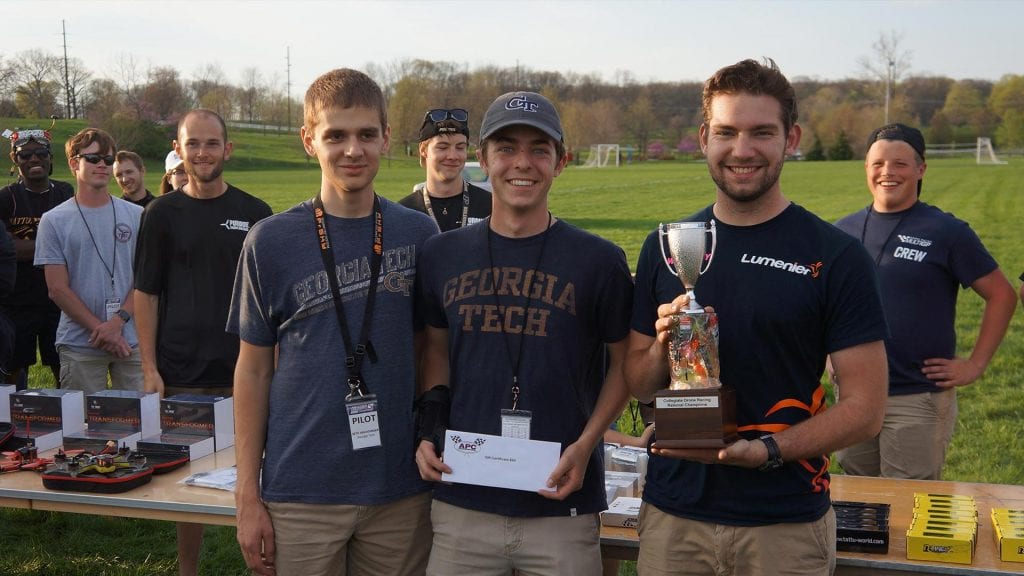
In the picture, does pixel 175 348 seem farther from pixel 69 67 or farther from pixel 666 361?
pixel 69 67

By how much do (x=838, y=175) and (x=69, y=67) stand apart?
173 feet

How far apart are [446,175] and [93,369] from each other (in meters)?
2.80

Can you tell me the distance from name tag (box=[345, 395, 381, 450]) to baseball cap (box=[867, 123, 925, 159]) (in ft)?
11.3

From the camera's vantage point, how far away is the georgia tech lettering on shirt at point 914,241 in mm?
4930

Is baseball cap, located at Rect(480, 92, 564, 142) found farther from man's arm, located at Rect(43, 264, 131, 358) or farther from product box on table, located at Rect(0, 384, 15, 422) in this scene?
man's arm, located at Rect(43, 264, 131, 358)

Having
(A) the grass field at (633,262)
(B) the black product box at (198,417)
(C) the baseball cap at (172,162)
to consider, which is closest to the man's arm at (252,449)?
(B) the black product box at (198,417)

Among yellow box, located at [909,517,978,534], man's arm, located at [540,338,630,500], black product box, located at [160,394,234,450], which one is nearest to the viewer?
man's arm, located at [540,338,630,500]

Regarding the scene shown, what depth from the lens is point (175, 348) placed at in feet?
16.9

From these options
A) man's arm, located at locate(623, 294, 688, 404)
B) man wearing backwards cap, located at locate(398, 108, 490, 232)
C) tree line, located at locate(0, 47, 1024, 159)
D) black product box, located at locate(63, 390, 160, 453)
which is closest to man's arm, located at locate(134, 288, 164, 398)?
black product box, located at locate(63, 390, 160, 453)

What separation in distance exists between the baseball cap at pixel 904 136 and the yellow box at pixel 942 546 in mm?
2504

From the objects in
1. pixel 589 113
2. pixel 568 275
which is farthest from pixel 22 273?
pixel 589 113

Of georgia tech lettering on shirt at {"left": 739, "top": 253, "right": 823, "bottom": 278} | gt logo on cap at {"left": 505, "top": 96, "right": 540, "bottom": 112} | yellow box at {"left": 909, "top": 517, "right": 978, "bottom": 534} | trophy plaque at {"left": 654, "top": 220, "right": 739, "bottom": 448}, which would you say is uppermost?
gt logo on cap at {"left": 505, "top": 96, "right": 540, "bottom": 112}

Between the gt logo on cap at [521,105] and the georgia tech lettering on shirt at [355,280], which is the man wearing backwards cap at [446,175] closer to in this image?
the georgia tech lettering on shirt at [355,280]

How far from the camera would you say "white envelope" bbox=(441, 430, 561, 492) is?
9.48 feet
